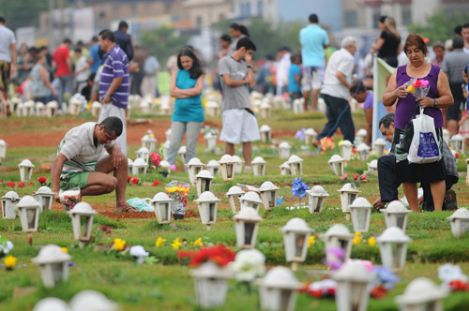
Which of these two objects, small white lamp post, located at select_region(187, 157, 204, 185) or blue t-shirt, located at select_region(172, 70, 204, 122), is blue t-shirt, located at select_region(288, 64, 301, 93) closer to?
blue t-shirt, located at select_region(172, 70, 204, 122)

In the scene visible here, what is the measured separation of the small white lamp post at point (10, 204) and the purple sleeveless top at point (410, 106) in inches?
145

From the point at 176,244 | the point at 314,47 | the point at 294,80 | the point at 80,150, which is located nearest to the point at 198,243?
the point at 176,244

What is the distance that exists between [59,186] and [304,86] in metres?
17.2

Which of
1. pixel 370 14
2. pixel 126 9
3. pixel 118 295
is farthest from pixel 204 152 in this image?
pixel 126 9

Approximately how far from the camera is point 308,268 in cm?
1198

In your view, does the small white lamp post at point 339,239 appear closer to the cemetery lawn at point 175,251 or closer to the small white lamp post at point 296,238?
the small white lamp post at point 296,238

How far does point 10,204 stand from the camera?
14.5 metres

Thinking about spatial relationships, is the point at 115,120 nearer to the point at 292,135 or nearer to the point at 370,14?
the point at 292,135

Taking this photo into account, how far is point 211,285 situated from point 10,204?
547 centimetres

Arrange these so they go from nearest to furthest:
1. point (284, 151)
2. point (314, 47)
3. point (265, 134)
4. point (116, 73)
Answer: point (116, 73), point (284, 151), point (265, 134), point (314, 47)

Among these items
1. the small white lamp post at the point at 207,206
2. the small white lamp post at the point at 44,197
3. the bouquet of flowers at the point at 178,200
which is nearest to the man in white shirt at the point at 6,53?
the bouquet of flowers at the point at 178,200

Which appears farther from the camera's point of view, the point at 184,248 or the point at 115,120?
the point at 115,120

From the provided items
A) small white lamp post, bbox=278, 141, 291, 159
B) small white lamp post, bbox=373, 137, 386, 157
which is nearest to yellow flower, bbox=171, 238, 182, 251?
small white lamp post, bbox=373, 137, 386, 157

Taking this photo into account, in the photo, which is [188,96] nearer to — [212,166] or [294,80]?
[212,166]
